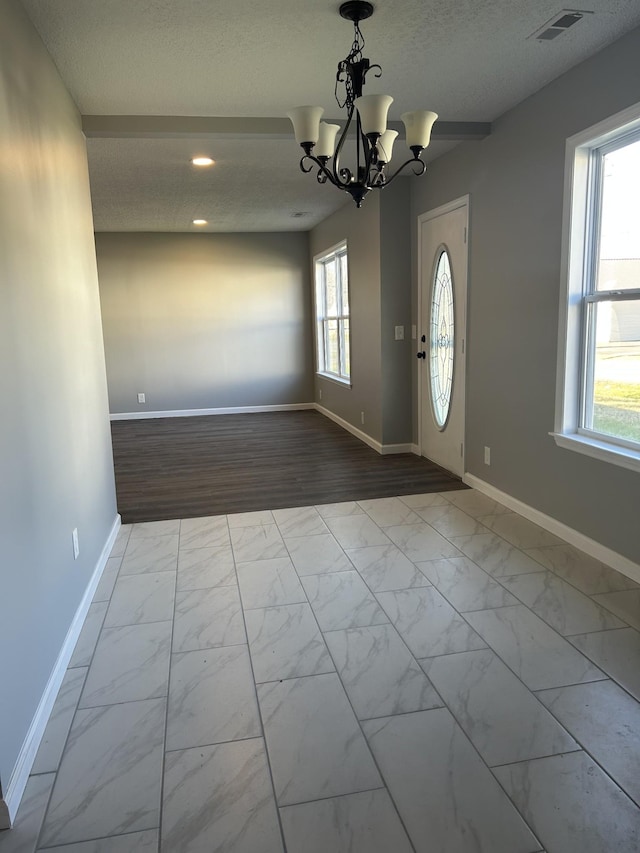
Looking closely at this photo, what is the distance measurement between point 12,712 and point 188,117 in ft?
10.8

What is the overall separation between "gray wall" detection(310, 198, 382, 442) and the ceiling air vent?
271 centimetres

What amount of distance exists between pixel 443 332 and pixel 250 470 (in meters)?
2.03

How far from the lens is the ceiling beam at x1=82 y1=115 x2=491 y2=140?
363 cm

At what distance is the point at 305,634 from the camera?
8.45 ft

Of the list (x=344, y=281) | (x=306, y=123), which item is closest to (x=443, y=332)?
(x=344, y=281)

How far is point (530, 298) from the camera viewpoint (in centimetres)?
368

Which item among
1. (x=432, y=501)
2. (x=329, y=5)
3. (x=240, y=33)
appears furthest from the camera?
(x=432, y=501)

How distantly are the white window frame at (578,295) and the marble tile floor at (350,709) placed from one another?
604mm

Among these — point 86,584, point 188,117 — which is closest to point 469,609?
point 86,584

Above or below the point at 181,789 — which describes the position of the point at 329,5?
above

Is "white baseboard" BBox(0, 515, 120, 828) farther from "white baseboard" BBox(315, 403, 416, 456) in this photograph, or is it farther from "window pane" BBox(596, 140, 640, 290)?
"white baseboard" BBox(315, 403, 416, 456)

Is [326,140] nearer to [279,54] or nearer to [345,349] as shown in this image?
[279,54]

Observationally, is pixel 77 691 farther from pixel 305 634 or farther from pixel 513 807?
pixel 513 807

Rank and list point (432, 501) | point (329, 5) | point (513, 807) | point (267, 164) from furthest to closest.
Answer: point (267, 164), point (432, 501), point (329, 5), point (513, 807)
